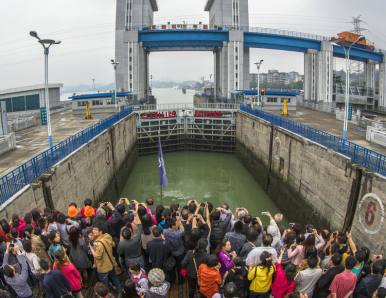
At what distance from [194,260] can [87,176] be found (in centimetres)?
1455

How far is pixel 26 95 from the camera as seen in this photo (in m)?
42.3

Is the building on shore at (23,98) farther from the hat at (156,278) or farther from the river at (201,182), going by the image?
the hat at (156,278)

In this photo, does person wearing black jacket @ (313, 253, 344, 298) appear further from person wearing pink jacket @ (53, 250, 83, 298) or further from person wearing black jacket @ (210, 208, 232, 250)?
person wearing pink jacket @ (53, 250, 83, 298)

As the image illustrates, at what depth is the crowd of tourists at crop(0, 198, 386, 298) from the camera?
5.98m

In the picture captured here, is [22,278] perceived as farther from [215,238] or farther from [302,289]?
[302,289]

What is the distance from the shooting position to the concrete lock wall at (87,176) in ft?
41.4

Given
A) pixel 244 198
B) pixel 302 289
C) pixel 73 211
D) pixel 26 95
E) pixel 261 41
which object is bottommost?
pixel 244 198

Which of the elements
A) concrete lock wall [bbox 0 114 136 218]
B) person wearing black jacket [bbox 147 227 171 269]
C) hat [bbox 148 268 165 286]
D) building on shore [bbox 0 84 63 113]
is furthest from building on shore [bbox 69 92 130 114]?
hat [bbox 148 268 165 286]

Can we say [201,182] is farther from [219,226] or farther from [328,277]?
[328,277]

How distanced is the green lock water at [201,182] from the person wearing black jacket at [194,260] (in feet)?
50.5

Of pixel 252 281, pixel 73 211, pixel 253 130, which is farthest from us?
pixel 253 130

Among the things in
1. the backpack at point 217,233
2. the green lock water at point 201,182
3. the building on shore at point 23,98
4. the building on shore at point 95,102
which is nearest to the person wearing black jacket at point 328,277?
the backpack at point 217,233

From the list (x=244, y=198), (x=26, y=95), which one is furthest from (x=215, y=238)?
(x=26, y=95)

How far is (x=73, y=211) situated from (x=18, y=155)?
12.0m
